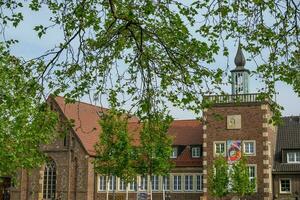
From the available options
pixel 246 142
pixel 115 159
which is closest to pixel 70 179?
pixel 115 159

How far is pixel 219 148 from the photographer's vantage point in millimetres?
46750

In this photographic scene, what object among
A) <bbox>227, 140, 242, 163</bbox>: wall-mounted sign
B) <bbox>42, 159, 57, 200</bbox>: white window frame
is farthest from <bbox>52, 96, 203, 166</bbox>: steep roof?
<bbox>227, 140, 242, 163</bbox>: wall-mounted sign

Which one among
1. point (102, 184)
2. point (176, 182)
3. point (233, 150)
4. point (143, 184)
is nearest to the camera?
point (233, 150)

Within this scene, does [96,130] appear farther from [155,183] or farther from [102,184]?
[155,183]

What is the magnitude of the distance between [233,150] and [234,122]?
7.43 ft

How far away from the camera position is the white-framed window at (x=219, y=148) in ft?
153

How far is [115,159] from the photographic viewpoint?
42.6m

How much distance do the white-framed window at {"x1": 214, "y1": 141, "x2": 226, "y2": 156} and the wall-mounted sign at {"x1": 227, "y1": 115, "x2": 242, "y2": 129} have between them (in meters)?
1.46

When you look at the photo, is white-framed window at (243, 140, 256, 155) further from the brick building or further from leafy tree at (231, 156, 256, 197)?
leafy tree at (231, 156, 256, 197)

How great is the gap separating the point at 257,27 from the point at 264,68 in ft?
3.10

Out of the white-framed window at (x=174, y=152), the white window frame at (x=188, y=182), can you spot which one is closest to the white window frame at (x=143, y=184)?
the white-framed window at (x=174, y=152)

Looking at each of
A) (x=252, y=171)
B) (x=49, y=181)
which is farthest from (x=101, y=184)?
(x=252, y=171)

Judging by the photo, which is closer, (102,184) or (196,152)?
(196,152)

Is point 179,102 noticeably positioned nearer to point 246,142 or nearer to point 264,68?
point 264,68
